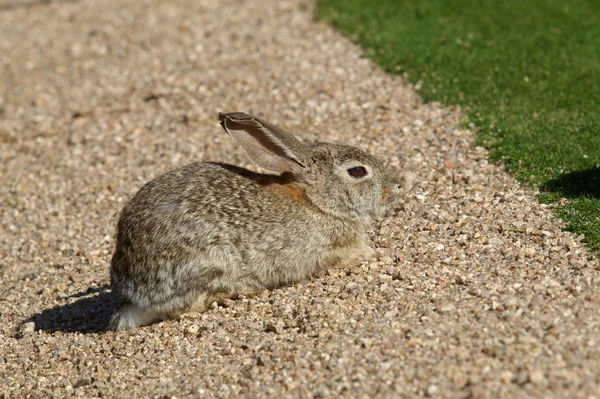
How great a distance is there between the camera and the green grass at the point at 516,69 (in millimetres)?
7766

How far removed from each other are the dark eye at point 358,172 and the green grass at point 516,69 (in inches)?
62.7

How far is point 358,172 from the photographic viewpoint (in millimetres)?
7277

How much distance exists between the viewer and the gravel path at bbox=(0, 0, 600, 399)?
17.9 feet

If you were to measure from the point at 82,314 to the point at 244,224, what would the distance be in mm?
2002

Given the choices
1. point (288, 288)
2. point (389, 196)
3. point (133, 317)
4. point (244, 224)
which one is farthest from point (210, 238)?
point (389, 196)

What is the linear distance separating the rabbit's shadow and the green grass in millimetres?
4127

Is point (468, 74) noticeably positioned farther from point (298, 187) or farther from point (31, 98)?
point (31, 98)

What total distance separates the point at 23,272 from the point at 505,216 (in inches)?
193

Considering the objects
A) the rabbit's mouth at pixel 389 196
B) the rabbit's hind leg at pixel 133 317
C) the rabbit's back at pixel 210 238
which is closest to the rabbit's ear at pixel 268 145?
the rabbit's back at pixel 210 238

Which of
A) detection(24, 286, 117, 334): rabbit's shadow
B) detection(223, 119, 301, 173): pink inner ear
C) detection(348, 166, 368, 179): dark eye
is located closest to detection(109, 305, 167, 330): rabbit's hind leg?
detection(24, 286, 117, 334): rabbit's shadow

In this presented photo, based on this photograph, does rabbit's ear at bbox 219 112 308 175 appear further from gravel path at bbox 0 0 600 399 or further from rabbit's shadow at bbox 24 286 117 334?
rabbit's shadow at bbox 24 286 117 334

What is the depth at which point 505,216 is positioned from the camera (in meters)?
7.12

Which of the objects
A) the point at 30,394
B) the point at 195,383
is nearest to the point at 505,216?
the point at 195,383

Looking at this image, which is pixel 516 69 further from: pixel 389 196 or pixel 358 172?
pixel 358 172
